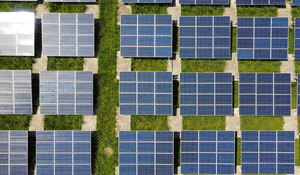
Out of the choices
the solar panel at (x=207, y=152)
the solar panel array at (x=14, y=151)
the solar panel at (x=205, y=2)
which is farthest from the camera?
the solar panel at (x=205, y=2)

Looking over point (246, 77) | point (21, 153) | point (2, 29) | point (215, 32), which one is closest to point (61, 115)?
point (21, 153)

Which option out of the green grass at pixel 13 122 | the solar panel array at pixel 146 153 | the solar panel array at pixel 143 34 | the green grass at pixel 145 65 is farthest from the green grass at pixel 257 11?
the green grass at pixel 13 122

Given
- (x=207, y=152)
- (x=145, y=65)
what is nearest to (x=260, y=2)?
(x=145, y=65)

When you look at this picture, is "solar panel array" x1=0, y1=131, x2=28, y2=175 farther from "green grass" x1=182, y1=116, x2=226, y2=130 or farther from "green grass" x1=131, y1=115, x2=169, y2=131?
"green grass" x1=182, y1=116, x2=226, y2=130

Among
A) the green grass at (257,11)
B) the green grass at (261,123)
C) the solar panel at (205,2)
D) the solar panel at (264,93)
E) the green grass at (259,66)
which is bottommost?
the green grass at (261,123)

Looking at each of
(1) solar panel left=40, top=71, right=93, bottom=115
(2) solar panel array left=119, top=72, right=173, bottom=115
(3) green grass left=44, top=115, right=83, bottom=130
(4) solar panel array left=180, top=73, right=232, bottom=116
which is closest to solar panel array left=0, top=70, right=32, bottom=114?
(1) solar panel left=40, top=71, right=93, bottom=115

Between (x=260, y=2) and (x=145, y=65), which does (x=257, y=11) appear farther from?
(x=145, y=65)

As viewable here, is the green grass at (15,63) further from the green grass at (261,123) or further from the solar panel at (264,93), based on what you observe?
the green grass at (261,123)
